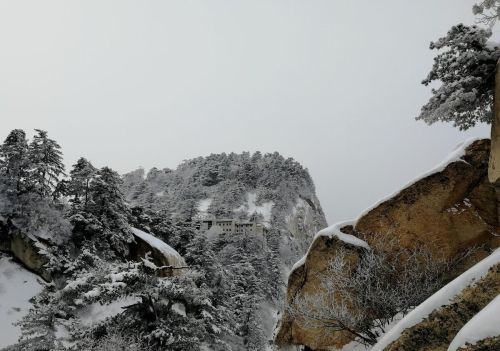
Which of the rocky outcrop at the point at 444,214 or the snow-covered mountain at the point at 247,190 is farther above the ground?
the snow-covered mountain at the point at 247,190

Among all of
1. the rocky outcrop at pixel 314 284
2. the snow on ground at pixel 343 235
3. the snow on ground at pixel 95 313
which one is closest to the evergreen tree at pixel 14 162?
the snow on ground at pixel 95 313

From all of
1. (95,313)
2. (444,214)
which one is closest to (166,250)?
(95,313)

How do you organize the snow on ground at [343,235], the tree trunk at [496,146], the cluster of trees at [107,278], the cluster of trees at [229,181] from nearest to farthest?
the tree trunk at [496,146] < the snow on ground at [343,235] < the cluster of trees at [107,278] < the cluster of trees at [229,181]

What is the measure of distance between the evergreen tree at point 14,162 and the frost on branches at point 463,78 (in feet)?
92.8

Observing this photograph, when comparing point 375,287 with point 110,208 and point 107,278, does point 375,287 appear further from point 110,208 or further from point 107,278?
point 110,208

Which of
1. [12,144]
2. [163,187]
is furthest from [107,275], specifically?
[163,187]

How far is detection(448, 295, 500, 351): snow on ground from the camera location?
349cm

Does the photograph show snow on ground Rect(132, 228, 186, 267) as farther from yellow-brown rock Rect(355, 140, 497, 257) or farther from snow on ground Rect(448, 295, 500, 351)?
snow on ground Rect(448, 295, 500, 351)

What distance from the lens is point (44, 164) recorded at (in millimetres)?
28062

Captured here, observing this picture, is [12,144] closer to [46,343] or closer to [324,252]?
[46,343]

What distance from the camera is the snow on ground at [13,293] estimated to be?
20750 mm

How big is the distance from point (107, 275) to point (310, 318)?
8630mm

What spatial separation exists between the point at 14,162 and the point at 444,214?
97.0 feet

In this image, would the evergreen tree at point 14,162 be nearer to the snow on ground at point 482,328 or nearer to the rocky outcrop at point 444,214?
the rocky outcrop at point 444,214
